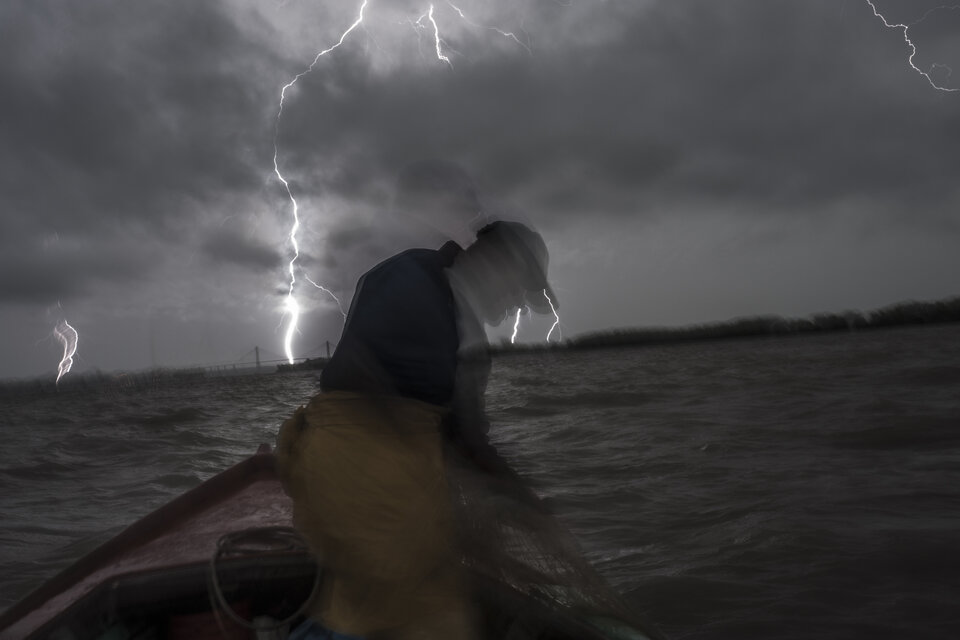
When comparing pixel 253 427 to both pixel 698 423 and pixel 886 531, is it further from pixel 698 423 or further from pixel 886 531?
pixel 886 531

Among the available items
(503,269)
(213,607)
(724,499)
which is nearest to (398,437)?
(503,269)

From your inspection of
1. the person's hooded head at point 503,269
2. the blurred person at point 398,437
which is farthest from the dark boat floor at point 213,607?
the person's hooded head at point 503,269

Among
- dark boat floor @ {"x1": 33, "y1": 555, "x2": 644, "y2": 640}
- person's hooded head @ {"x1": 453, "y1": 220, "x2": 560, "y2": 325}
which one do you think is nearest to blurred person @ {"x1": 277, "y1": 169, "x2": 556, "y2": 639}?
person's hooded head @ {"x1": 453, "y1": 220, "x2": 560, "y2": 325}

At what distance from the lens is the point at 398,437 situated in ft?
7.23

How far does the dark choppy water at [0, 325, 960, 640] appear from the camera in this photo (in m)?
5.49

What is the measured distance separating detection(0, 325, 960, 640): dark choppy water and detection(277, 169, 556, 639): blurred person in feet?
1.68

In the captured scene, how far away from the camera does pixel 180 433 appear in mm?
20047

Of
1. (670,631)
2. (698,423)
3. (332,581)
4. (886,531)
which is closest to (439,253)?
(332,581)

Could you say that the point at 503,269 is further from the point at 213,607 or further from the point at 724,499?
the point at 724,499

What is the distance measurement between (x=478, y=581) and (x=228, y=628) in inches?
53.9

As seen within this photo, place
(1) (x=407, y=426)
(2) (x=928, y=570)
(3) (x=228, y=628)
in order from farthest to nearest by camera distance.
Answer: (2) (x=928, y=570) → (3) (x=228, y=628) → (1) (x=407, y=426)

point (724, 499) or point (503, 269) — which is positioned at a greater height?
point (503, 269)

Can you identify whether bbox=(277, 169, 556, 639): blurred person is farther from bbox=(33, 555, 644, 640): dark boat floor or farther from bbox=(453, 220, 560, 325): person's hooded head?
bbox=(33, 555, 644, 640): dark boat floor

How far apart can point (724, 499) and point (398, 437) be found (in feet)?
24.6
